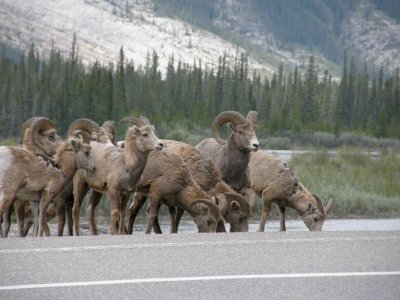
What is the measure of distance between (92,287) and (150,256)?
5.45ft

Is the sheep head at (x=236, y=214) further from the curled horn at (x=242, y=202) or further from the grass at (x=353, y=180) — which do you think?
the grass at (x=353, y=180)

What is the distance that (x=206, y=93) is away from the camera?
7881 cm

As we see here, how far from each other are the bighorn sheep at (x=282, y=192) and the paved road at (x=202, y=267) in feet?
17.7

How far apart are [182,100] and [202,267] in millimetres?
63403

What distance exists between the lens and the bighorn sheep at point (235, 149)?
55.9 ft

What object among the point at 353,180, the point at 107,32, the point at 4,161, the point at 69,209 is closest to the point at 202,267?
the point at 4,161

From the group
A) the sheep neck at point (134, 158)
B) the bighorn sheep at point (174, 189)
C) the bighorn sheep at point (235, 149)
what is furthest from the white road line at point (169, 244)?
the bighorn sheep at point (235, 149)

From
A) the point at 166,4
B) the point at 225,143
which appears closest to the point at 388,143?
the point at 225,143

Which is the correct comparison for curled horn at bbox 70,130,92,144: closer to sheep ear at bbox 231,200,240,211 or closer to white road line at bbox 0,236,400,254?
sheep ear at bbox 231,200,240,211

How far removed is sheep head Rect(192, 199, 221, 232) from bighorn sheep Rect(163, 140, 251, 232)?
0.32 m

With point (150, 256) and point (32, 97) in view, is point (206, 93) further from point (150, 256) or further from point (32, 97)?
point (150, 256)

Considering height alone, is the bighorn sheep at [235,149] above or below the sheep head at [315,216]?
above

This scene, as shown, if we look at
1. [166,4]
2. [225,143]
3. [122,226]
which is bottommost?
[122,226]

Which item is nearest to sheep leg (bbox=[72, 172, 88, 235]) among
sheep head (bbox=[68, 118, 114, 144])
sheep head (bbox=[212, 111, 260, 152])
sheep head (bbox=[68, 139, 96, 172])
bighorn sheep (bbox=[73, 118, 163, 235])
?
bighorn sheep (bbox=[73, 118, 163, 235])
